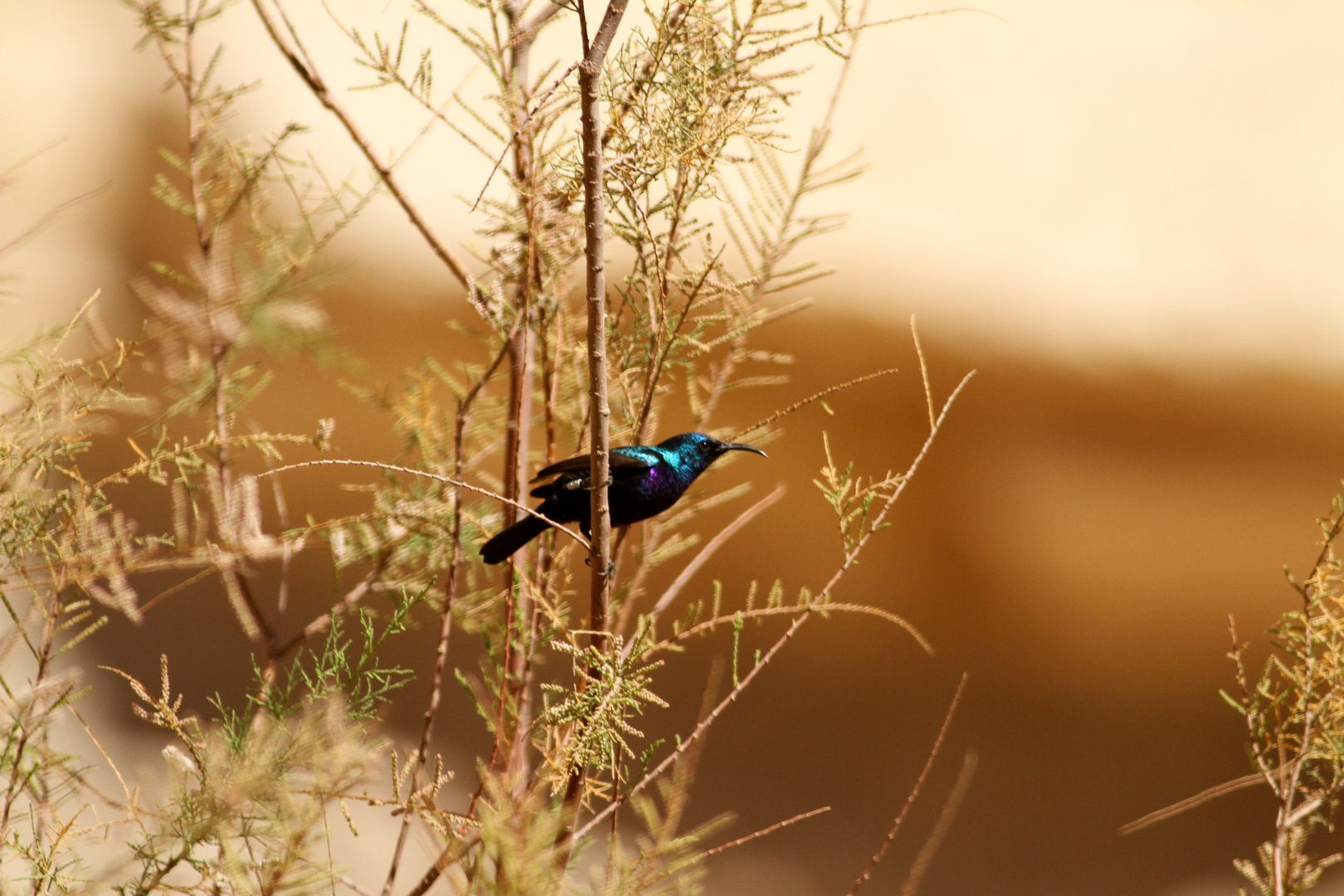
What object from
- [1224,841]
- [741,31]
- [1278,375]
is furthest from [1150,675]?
[741,31]

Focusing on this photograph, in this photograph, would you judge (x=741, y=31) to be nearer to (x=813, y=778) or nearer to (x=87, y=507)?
(x=87, y=507)

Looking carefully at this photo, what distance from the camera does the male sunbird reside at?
2.42ft

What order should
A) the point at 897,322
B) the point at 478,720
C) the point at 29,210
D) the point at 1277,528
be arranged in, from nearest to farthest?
1. the point at 29,210
2. the point at 1277,528
3. the point at 897,322
4. the point at 478,720

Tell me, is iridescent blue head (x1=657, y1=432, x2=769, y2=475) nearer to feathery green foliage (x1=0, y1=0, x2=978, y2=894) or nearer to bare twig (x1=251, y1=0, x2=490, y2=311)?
feathery green foliage (x1=0, y1=0, x2=978, y2=894)

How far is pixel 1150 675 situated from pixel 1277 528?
0.39m

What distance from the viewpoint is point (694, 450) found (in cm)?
82

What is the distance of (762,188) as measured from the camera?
0.79m

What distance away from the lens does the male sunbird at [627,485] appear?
2.42ft

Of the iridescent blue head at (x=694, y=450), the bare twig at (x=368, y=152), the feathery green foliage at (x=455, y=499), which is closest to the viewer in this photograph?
the feathery green foliage at (x=455, y=499)

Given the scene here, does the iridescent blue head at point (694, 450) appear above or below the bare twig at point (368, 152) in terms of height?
below

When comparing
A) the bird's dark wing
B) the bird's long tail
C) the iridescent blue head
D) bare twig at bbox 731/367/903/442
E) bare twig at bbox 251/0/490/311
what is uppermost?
bare twig at bbox 251/0/490/311

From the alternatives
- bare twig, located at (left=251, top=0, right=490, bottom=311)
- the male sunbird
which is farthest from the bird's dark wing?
bare twig, located at (left=251, top=0, right=490, bottom=311)

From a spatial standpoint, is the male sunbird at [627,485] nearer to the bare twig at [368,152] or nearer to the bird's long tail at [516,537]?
the bird's long tail at [516,537]

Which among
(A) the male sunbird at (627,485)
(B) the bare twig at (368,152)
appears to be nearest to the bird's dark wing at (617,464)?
(A) the male sunbird at (627,485)
